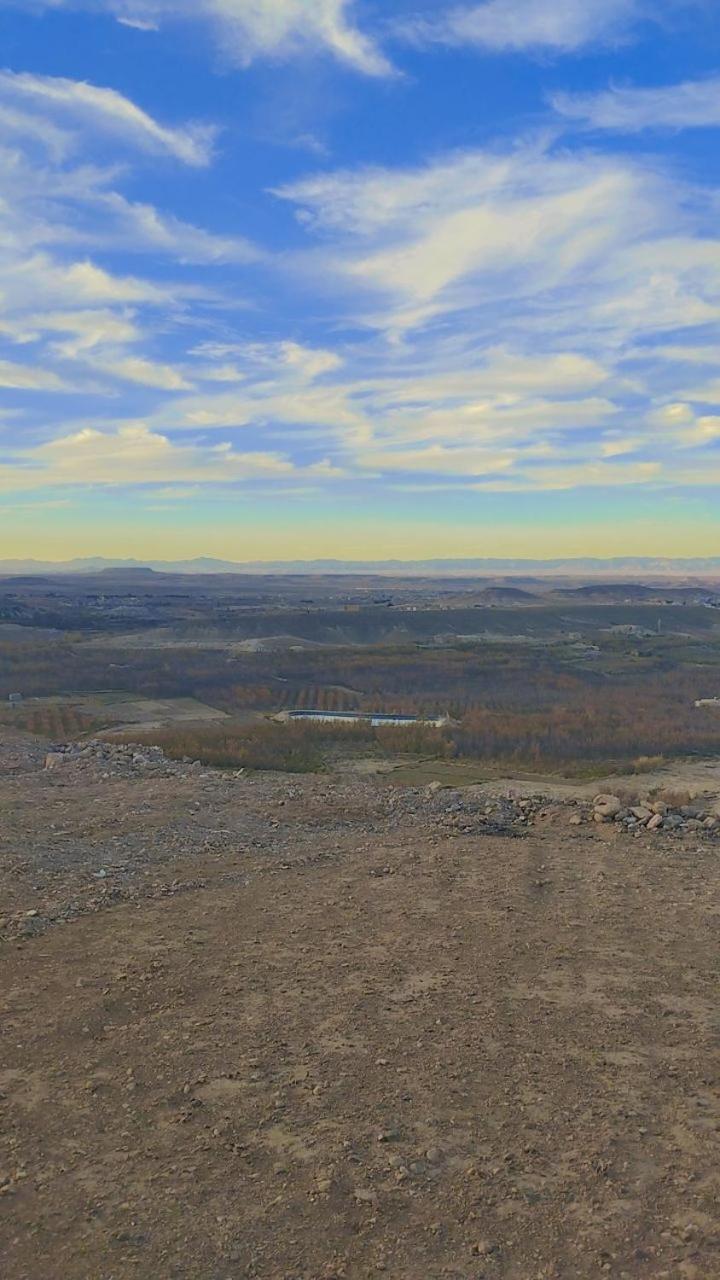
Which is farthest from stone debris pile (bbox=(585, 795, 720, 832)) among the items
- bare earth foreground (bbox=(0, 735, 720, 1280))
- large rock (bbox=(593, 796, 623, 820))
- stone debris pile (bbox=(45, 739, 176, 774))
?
stone debris pile (bbox=(45, 739, 176, 774))

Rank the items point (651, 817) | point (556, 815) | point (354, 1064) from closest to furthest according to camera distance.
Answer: point (354, 1064) < point (651, 817) < point (556, 815)

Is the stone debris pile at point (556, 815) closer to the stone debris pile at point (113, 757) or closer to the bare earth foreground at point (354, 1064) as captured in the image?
the bare earth foreground at point (354, 1064)

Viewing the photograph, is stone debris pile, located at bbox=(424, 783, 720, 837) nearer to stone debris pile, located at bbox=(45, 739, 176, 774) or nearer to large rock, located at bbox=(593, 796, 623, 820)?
large rock, located at bbox=(593, 796, 623, 820)

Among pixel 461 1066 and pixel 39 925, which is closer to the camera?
pixel 461 1066

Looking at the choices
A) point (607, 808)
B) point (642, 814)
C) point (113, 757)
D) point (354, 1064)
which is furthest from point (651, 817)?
point (113, 757)

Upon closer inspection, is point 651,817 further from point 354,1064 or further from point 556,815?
point 354,1064

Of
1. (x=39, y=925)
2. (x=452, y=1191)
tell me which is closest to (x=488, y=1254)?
(x=452, y=1191)

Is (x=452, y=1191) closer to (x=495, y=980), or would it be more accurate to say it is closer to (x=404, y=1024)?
(x=404, y=1024)

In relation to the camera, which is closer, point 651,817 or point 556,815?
point 651,817
